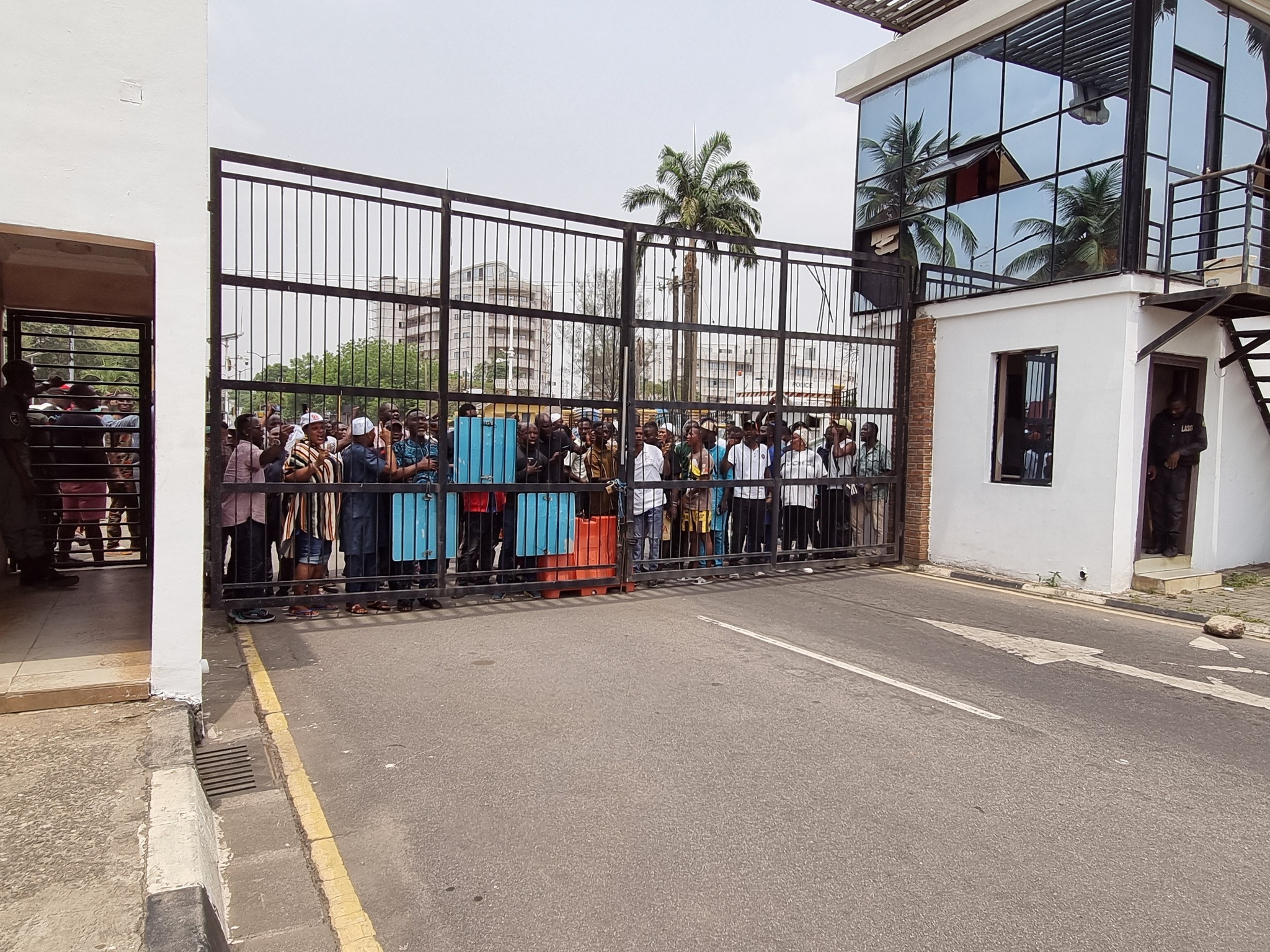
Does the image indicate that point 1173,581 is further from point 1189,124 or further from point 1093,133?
point 1189,124

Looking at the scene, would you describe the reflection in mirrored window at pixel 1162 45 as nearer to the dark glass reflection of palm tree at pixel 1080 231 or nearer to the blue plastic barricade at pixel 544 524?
→ the dark glass reflection of palm tree at pixel 1080 231

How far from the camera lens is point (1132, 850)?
3.86m

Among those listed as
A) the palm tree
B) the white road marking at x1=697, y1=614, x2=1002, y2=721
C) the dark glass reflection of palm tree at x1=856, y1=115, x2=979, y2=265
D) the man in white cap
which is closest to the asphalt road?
the white road marking at x1=697, y1=614, x2=1002, y2=721

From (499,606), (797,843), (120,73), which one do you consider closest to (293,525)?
(499,606)

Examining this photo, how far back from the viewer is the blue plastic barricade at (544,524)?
9359 millimetres

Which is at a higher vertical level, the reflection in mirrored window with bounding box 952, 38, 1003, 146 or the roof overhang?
the roof overhang

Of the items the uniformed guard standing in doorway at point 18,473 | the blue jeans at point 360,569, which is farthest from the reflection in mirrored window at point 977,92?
the uniformed guard standing in doorway at point 18,473

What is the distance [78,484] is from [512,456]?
458 centimetres

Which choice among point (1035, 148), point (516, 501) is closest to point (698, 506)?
point (516, 501)

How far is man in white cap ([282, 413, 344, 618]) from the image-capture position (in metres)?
8.19

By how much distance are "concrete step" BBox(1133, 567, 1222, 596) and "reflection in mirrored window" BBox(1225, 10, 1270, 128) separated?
6.26m

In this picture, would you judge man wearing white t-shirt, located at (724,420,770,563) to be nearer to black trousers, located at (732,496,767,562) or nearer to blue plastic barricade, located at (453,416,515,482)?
black trousers, located at (732,496,767,562)

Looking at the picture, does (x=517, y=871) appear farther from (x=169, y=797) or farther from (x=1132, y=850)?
(x=1132, y=850)

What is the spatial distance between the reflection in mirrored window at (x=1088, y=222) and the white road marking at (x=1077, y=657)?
516cm
